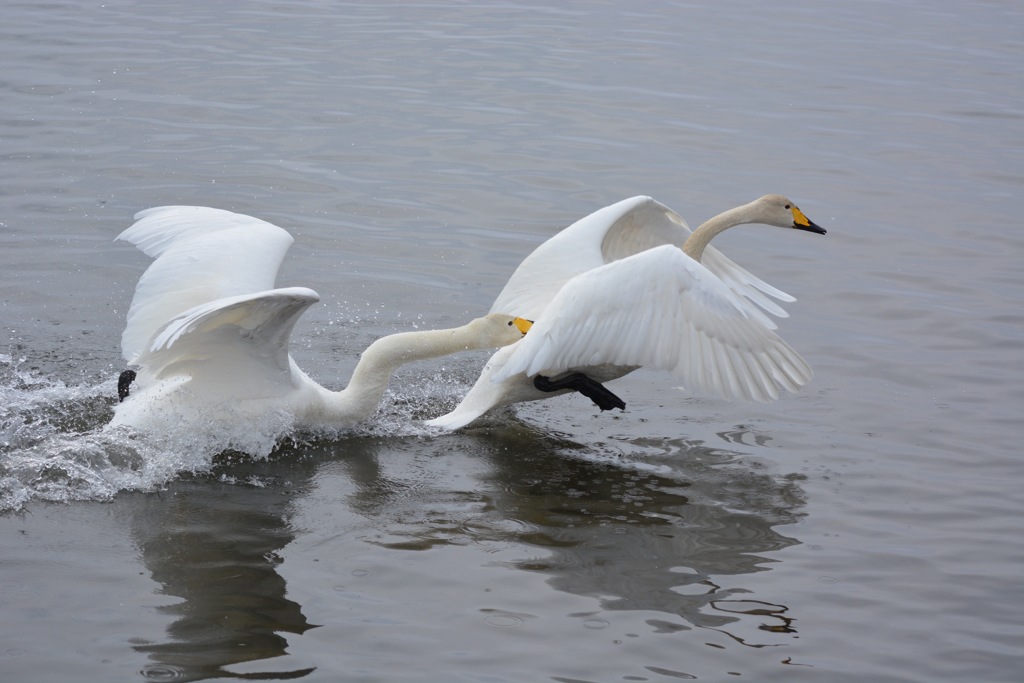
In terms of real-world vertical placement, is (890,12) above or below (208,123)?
above

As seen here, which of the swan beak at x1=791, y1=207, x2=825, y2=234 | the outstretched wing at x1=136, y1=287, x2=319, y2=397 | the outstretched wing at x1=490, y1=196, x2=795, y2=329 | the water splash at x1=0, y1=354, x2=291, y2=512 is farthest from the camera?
the swan beak at x1=791, y1=207, x2=825, y2=234

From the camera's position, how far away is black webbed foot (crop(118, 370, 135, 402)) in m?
6.86

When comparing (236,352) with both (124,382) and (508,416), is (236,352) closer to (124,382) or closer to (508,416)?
(124,382)

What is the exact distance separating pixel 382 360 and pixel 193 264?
3.92ft

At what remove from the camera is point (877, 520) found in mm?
6402

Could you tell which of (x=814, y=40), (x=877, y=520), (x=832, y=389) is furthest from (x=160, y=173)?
Result: (x=814, y=40)

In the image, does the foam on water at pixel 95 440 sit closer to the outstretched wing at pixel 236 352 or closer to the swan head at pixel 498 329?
the outstretched wing at pixel 236 352

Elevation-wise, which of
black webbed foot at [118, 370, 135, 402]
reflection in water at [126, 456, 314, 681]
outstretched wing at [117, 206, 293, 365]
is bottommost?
reflection in water at [126, 456, 314, 681]

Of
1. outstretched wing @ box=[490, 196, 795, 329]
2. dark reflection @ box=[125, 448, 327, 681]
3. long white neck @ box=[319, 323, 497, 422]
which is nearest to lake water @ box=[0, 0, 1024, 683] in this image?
dark reflection @ box=[125, 448, 327, 681]

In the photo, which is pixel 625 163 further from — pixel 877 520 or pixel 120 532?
pixel 120 532

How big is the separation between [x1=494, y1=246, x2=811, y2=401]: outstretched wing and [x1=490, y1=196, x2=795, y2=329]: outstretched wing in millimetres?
617

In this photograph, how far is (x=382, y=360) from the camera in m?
6.99

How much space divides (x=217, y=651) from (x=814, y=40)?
60.2 ft

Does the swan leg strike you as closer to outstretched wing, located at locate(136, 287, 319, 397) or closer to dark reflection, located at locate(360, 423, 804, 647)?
dark reflection, located at locate(360, 423, 804, 647)
